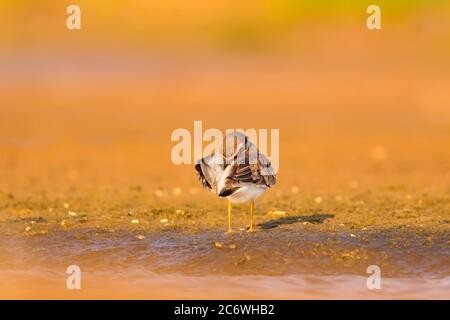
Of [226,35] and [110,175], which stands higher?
[226,35]

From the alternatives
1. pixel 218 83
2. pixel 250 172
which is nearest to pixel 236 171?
pixel 250 172

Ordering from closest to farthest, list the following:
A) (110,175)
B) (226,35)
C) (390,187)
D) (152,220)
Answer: (152,220) → (390,187) → (110,175) → (226,35)

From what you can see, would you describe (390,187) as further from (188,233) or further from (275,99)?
(275,99)

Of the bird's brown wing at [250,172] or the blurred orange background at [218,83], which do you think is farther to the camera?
Answer: the blurred orange background at [218,83]

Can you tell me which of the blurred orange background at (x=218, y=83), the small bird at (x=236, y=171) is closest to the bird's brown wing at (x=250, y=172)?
the small bird at (x=236, y=171)

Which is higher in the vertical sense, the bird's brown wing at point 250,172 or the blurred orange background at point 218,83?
the blurred orange background at point 218,83

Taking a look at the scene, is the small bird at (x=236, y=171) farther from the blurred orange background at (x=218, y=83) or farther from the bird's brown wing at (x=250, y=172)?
the blurred orange background at (x=218, y=83)

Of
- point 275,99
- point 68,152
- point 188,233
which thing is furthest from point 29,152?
point 188,233

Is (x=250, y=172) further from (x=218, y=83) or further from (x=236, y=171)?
(x=218, y=83)
